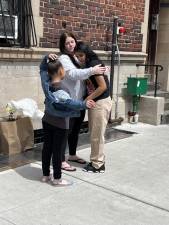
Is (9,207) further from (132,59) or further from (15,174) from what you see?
(132,59)

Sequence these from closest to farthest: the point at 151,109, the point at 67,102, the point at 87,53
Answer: the point at 67,102, the point at 87,53, the point at 151,109

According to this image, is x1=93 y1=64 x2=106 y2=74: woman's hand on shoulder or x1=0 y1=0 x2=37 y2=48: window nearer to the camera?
x1=93 y1=64 x2=106 y2=74: woman's hand on shoulder

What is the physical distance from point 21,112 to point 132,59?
334cm

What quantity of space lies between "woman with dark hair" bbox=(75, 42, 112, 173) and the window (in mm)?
1656

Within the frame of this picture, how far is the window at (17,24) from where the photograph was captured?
6.02 meters

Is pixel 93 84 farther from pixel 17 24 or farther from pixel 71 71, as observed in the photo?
pixel 17 24

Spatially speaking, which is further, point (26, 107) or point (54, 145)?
point (26, 107)

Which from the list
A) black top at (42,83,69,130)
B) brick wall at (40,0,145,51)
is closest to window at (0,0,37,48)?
brick wall at (40,0,145,51)

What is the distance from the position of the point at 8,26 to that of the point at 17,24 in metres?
0.16

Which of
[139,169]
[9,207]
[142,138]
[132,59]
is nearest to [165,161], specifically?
[139,169]

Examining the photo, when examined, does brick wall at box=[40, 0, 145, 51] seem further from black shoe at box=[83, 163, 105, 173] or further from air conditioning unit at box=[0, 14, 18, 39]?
black shoe at box=[83, 163, 105, 173]

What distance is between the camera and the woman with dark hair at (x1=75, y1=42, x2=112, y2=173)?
4.75m

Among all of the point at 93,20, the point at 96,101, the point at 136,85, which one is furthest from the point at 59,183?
the point at 136,85

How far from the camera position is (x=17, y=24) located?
618 cm
